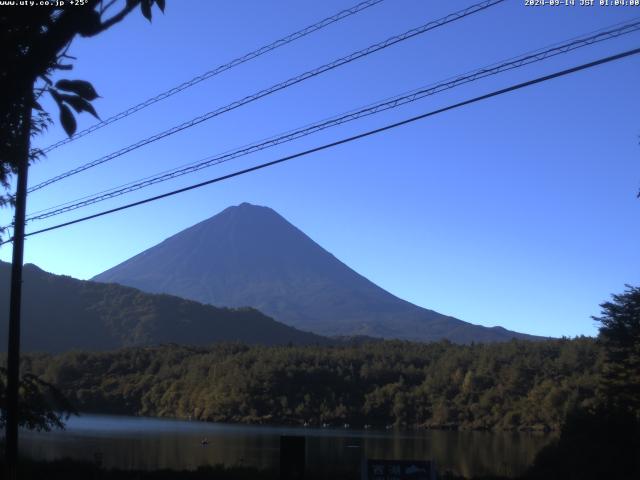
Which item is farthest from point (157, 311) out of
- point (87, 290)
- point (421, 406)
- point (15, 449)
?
point (15, 449)

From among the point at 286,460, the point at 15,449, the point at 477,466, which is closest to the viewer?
the point at 286,460

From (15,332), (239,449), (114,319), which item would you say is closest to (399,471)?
(15,332)

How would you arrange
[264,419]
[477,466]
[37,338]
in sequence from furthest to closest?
[37,338] → [264,419] → [477,466]

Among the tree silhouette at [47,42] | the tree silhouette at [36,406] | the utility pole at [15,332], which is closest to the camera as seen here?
the tree silhouette at [47,42]

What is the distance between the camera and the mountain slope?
377 feet

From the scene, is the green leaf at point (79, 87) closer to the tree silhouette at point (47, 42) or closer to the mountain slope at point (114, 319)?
the tree silhouette at point (47, 42)

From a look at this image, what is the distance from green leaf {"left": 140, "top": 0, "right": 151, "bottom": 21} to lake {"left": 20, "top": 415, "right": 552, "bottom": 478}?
27.1m

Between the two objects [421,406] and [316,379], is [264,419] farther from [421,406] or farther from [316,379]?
[421,406]

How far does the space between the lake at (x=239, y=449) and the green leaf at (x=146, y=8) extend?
27110 millimetres

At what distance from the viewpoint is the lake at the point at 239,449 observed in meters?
35.3

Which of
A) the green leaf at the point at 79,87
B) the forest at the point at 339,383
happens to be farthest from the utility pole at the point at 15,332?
the forest at the point at 339,383

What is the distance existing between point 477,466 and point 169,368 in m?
66.8

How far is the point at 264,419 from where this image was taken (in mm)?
87125

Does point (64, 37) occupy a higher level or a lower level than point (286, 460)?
higher
